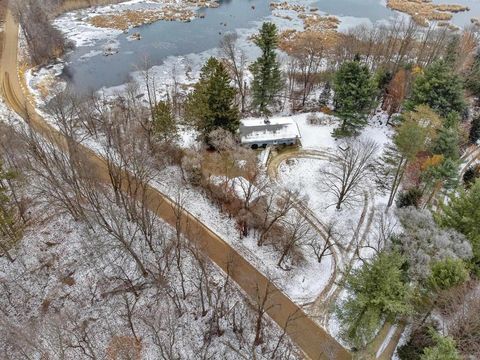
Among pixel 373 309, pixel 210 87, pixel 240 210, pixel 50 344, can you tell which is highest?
pixel 210 87

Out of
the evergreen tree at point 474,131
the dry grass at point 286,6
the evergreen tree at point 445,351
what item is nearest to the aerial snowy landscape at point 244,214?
the evergreen tree at point 445,351

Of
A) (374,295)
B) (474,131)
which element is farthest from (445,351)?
(474,131)

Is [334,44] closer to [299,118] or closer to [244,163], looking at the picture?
[299,118]

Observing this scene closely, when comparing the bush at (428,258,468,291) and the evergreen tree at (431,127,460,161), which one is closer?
the bush at (428,258,468,291)

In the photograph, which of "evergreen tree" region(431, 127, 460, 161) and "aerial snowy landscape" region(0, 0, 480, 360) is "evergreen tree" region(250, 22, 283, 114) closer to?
"aerial snowy landscape" region(0, 0, 480, 360)

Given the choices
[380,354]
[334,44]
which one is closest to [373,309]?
[380,354]

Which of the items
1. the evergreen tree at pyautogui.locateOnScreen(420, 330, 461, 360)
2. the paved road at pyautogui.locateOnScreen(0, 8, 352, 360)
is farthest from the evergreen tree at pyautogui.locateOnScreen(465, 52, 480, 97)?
the evergreen tree at pyautogui.locateOnScreen(420, 330, 461, 360)

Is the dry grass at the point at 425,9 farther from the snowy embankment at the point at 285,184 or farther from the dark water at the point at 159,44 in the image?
the snowy embankment at the point at 285,184
